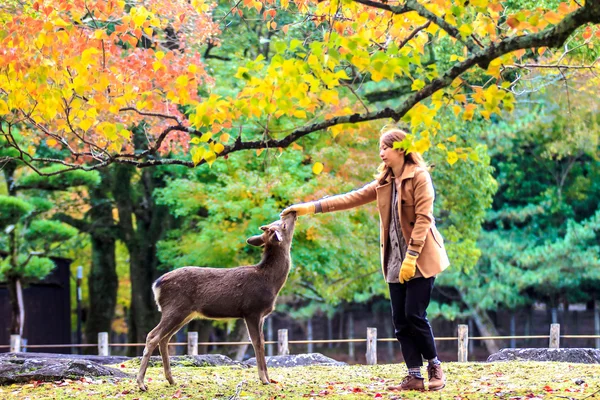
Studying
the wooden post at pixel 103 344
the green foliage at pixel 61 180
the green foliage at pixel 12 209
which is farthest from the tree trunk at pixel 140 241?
the wooden post at pixel 103 344

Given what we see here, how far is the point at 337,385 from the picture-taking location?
7.40m

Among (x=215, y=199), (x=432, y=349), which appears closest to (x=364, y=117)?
(x=432, y=349)

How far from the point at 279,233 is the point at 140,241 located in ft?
49.8

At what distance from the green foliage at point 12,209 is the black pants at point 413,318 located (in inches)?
494

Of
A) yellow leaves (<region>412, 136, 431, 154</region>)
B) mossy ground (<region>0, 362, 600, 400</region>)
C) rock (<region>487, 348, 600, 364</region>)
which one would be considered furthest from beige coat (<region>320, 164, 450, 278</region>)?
rock (<region>487, 348, 600, 364</region>)

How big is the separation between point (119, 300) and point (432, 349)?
2362cm

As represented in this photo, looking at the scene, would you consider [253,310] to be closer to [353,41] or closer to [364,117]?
[364,117]

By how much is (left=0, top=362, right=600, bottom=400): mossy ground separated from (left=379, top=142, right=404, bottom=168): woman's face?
184 cm

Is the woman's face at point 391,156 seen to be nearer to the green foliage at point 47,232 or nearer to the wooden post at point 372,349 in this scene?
the wooden post at point 372,349

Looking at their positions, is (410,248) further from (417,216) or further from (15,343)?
(15,343)

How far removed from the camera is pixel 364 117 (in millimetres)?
5832

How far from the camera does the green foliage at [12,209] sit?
17250 millimetres

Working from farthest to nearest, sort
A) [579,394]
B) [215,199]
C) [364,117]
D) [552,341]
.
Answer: [215,199] → [552,341] → [579,394] → [364,117]

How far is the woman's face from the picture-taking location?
6570mm
